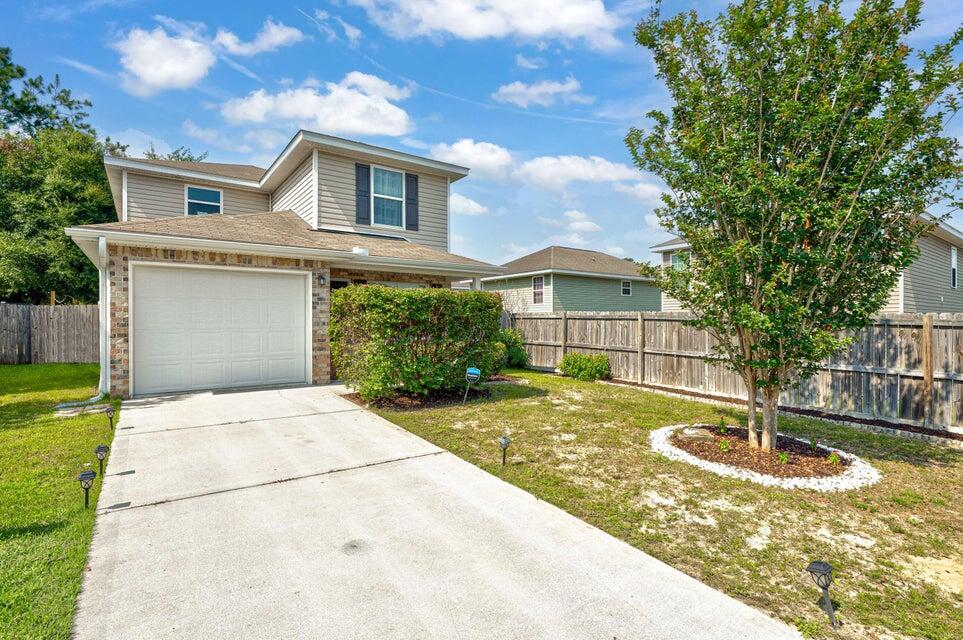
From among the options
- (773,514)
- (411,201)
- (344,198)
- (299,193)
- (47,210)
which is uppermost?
(47,210)

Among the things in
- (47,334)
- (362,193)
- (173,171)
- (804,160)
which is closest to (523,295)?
(362,193)

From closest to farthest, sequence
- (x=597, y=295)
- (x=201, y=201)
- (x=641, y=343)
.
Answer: (x=641, y=343) → (x=201, y=201) → (x=597, y=295)

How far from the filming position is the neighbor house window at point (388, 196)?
12516 millimetres

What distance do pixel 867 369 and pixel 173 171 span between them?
16048mm

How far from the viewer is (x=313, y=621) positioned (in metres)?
2.30

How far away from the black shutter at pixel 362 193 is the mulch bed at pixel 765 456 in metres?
9.66

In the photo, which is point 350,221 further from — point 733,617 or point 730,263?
point 733,617

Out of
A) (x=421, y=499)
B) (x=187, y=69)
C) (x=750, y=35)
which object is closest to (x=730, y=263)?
(x=750, y=35)

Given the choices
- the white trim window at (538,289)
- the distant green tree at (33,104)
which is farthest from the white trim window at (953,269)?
the distant green tree at (33,104)

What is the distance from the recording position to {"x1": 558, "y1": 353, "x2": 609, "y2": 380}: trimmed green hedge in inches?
423

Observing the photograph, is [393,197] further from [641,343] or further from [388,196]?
[641,343]

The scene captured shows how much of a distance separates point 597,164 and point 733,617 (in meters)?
20.2

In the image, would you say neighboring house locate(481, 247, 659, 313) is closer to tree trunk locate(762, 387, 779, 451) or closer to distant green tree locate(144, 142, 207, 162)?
tree trunk locate(762, 387, 779, 451)

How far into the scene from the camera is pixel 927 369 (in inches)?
239
